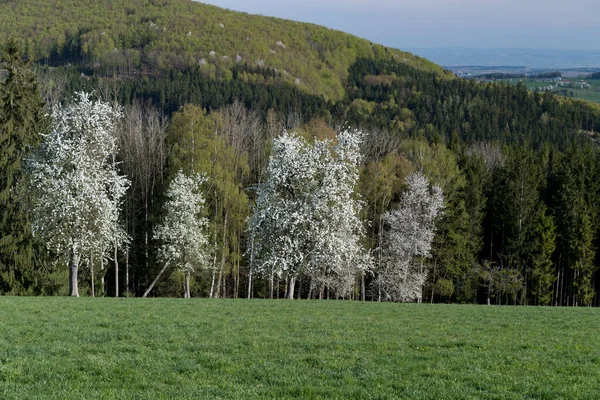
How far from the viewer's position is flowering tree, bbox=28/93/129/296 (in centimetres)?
3797

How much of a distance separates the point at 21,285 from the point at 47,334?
2749 centimetres

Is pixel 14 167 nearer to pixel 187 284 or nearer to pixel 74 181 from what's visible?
pixel 74 181

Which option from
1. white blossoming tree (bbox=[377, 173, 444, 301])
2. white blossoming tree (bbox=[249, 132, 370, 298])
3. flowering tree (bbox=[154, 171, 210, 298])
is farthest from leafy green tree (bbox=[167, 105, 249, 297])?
white blossoming tree (bbox=[377, 173, 444, 301])

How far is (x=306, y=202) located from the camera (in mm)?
40844

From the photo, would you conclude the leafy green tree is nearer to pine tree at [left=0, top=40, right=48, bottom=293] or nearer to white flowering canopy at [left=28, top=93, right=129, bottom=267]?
white flowering canopy at [left=28, top=93, right=129, bottom=267]

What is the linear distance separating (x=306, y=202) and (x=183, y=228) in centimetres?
1273

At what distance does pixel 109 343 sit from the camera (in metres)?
17.1

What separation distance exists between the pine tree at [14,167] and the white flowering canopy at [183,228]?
1035cm

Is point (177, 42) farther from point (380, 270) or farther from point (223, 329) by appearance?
point (223, 329)

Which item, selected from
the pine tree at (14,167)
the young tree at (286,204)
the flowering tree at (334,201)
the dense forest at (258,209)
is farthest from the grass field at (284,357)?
the dense forest at (258,209)

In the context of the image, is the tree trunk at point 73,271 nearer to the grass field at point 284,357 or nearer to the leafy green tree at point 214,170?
the leafy green tree at point 214,170

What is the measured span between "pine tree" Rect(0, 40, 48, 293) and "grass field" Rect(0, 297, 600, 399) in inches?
744

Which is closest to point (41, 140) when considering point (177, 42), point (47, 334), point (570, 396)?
point (47, 334)

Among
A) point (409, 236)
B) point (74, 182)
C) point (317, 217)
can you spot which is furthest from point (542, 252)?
point (74, 182)
